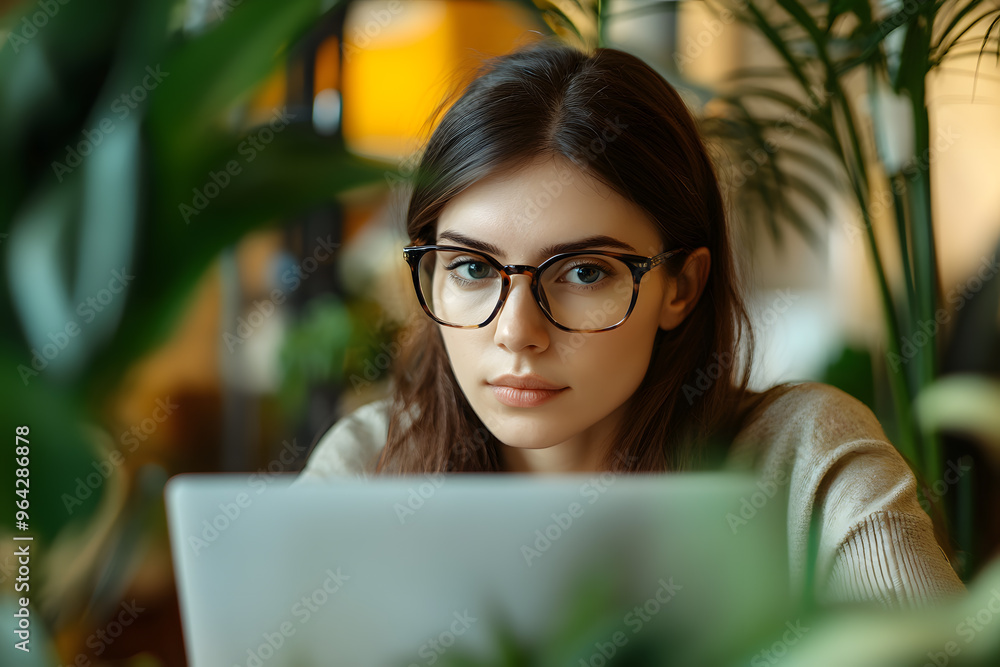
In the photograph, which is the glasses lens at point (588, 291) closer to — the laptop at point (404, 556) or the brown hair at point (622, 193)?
the brown hair at point (622, 193)

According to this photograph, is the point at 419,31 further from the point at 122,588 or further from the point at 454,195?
the point at 122,588

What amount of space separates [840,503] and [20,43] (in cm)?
80

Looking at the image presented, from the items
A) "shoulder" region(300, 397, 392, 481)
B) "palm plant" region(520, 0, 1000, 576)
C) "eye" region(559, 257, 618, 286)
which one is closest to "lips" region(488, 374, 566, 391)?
"eye" region(559, 257, 618, 286)

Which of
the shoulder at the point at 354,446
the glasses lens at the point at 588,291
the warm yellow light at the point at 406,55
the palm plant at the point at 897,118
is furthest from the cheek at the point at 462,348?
the warm yellow light at the point at 406,55

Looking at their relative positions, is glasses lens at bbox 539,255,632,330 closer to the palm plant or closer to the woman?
the woman

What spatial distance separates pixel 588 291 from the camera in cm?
88

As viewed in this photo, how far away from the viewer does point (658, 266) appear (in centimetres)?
93

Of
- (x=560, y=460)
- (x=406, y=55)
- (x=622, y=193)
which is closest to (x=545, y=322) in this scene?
(x=622, y=193)

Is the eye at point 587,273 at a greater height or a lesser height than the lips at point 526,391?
greater

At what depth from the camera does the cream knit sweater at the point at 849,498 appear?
757 millimetres

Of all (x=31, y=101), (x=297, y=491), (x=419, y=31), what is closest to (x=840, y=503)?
(x=297, y=491)

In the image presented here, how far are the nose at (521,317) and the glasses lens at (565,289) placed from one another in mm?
16

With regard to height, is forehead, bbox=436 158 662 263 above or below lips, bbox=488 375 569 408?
above

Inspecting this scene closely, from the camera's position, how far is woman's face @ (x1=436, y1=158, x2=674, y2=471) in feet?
2.81
